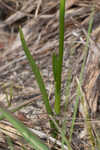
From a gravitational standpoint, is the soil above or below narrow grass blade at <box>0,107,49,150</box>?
above

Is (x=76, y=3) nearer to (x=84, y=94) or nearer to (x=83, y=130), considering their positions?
(x=84, y=94)

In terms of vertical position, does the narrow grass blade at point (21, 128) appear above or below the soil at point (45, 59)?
below

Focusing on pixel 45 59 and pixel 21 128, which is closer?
pixel 21 128

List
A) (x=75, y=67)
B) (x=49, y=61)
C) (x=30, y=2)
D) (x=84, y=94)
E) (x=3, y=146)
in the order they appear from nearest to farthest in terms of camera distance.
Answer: (x=3, y=146) → (x=84, y=94) → (x=75, y=67) → (x=49, y=61) → (x=30, y=2)

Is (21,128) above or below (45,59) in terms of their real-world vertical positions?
below

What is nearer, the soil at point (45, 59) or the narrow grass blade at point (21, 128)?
the narrow grass blade at point (21, 128)

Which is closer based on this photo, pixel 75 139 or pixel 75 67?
pixel 75 139

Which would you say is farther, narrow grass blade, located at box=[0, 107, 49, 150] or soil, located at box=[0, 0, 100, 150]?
soil, located at box=[0, 0, 100, 150]

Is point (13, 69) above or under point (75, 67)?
above

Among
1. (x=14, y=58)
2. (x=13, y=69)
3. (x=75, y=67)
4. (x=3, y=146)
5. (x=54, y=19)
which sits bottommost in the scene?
(x=3, y=146)

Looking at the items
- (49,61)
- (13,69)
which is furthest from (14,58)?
(49,61)

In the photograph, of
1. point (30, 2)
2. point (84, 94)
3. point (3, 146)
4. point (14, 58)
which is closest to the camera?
point (3, 146)
